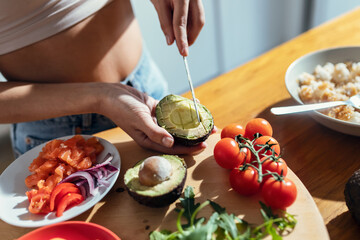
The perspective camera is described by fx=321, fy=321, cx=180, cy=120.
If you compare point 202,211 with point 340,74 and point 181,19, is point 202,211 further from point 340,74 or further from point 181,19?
point 340,74

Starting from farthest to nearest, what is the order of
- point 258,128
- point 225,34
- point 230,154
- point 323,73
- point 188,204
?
point 225,34, point 323,73, point 258,128, point 230,154, point 188,204

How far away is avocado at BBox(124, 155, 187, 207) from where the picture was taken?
99 centimetres

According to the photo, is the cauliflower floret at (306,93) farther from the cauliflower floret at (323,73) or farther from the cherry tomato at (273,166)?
the cherry tomato at (273,166)

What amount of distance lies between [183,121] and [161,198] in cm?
37

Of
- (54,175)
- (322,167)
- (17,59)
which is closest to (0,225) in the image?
(54,175)

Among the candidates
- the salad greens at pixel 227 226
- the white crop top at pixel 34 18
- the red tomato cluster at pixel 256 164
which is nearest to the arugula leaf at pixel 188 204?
the salad greens at pixel 227 226

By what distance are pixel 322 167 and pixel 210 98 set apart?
0.65 meters

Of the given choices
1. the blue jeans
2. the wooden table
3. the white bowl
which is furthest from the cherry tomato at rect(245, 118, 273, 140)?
the blue jeans

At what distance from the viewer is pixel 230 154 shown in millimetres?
1099

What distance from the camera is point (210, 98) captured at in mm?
1610

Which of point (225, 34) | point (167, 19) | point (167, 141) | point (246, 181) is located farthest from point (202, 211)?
point (225, 34)

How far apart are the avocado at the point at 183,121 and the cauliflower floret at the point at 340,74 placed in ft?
1.99

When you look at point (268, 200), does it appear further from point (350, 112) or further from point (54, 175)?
point (54, 175)

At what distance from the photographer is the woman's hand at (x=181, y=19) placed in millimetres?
1244
